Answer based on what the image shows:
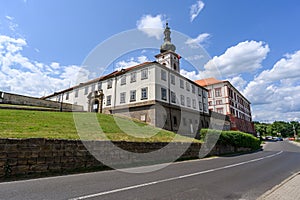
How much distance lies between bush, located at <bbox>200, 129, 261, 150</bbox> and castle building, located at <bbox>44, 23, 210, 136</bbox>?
6.78m

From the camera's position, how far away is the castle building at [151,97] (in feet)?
94.7

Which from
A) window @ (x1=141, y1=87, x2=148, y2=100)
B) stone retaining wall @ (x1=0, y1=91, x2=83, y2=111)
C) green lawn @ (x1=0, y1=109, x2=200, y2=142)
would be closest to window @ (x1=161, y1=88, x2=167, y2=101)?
window @ (x1=141, y1=87, x2=148, y2=100)

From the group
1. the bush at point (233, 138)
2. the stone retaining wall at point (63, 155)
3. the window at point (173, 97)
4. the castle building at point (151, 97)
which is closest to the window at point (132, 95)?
the castle building at point (151, 97)

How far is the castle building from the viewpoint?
28.9m

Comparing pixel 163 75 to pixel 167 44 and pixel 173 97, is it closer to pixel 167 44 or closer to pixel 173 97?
pixel 173 97

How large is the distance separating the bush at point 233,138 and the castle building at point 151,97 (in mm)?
6776

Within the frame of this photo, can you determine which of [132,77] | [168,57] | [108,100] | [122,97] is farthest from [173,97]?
[168,57]

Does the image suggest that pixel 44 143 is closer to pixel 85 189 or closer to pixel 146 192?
pixel 85 189

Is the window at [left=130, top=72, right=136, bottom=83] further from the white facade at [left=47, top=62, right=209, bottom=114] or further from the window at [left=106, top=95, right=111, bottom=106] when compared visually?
the window at [left=106, top=95, right=111, bottom=106]

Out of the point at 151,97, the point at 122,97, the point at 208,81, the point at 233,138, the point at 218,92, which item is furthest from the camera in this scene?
the point at 208,81

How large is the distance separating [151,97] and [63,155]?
797 inches

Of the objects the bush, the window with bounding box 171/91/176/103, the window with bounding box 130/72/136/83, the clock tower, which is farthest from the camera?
the clock tower

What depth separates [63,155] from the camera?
29.2 feet

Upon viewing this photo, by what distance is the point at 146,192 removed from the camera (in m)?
A: 5.71
